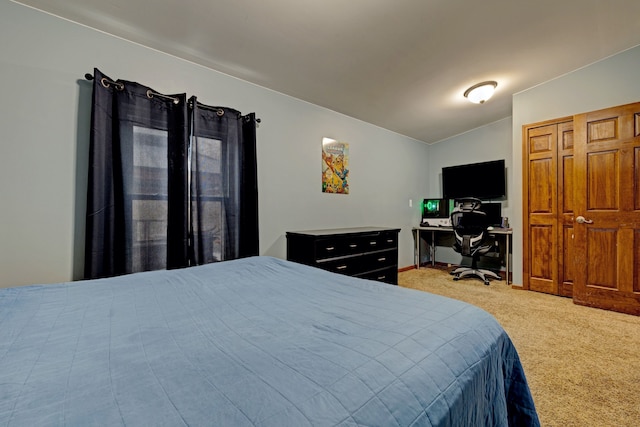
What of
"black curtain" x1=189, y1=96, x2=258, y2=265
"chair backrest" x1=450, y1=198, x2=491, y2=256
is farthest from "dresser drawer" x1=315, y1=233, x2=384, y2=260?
"chair backrest" x1=450, y1=198, x2=491, y2=256

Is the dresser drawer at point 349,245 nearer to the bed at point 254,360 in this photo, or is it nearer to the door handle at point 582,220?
the bed at point 254,360

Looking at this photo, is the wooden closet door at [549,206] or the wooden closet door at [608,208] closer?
the wooden closet door at [608,208]

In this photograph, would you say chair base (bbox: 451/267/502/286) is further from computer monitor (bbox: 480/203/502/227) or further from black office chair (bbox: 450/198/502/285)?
computer monitor (bbox: 480/203/502/227)

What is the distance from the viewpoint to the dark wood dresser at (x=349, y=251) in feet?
9.09

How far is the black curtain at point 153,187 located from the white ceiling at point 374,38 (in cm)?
46

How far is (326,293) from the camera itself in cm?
120

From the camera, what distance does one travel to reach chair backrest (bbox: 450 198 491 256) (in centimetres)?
402

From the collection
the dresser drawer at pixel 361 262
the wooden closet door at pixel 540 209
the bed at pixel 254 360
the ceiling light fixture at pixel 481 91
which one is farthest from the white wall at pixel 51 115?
the wooden closet door at pixel 540 209

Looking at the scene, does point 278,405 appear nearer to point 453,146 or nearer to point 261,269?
point 261,269

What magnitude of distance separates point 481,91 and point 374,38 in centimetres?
175

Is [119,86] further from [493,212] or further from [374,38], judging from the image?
[493,212]

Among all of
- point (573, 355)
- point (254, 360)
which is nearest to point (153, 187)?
point (254, 360)

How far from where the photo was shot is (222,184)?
249 cm

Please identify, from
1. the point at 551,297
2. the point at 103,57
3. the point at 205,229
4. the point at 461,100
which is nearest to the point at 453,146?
the point at 461,100
